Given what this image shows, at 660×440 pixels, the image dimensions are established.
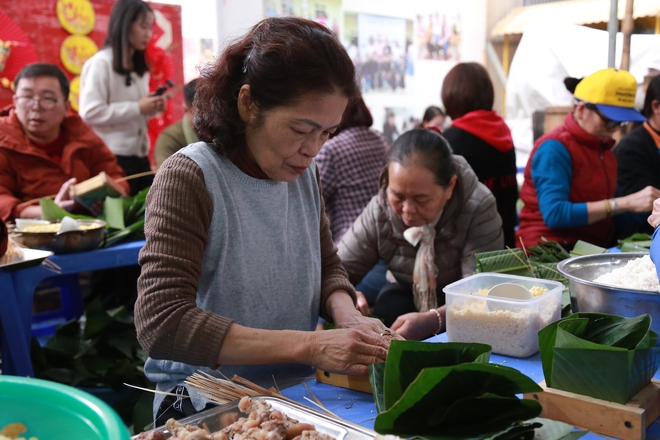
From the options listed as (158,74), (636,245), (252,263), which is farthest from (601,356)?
(158,74)

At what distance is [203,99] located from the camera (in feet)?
5.00

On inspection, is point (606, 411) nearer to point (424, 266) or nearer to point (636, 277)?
point (636, 277)

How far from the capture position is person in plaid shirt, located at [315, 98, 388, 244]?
10.5ft

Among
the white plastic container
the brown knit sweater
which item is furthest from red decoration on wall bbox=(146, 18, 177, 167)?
the white plastic container

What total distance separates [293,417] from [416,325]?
0.89m

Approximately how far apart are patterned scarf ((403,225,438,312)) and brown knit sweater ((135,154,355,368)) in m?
1.12

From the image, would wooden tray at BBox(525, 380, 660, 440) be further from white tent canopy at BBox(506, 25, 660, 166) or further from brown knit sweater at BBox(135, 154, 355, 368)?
white tent canopy at BBox(506, 25, 660, 166)

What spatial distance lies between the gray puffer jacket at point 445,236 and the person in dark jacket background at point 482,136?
31.3 inches

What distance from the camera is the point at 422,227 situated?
234 centimetres

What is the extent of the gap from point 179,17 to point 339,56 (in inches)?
146

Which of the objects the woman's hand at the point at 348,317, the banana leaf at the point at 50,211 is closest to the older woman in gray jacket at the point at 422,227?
the woman's hand at the point at 348,317

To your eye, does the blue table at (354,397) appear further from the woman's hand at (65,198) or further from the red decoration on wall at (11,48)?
the red decoration on wall at (11,48)

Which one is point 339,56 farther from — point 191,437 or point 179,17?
point 179,17

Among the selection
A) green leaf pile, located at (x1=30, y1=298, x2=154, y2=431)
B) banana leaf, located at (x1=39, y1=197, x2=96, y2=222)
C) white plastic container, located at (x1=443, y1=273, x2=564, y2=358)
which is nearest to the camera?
white plastic container, located at (x1=443, y1=273, x2=564, y2=358)
